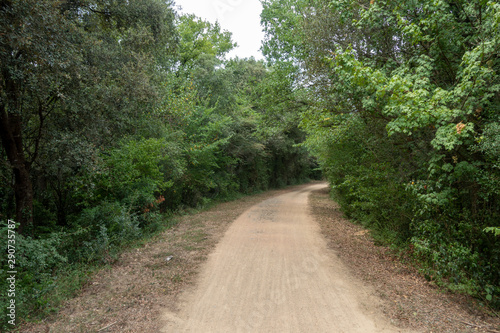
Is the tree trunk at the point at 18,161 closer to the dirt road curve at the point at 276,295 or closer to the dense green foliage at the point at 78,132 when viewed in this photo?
the dense green foliage at the point at 78,132

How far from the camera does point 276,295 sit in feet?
16.2

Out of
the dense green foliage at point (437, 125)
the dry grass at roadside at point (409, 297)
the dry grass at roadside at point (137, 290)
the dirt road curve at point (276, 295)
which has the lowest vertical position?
the dry grass at roadside at point (409, 297)

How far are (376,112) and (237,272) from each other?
4.82 metres

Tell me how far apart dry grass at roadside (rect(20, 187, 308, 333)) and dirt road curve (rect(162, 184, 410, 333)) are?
0.32 m

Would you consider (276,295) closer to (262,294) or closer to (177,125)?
(262,294)

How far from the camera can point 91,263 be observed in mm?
6410

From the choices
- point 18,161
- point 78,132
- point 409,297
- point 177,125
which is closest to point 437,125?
point 409,297

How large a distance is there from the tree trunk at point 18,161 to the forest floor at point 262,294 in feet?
8.33

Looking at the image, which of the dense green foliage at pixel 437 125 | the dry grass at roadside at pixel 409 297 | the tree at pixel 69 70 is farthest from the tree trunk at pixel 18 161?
the dry grass at roadside at pixel 409 297

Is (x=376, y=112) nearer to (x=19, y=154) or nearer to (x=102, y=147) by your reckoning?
(x=102, y=147)

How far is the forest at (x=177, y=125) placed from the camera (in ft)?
15.6

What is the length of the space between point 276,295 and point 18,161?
6.53 metres

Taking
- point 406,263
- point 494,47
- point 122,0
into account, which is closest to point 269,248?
point 406,263

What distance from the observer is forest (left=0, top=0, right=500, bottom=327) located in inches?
188
